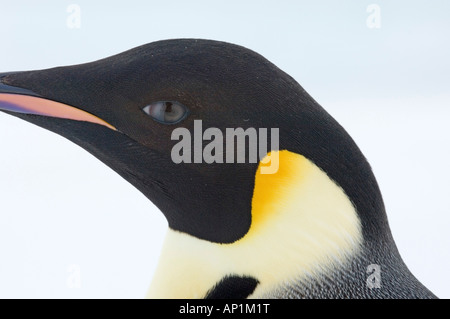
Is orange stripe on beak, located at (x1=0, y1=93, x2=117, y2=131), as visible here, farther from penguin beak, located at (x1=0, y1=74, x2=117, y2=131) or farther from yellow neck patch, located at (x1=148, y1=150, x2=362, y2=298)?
yellow neck patch, located at (x1=148, y1=150, x2=362, y2=298)

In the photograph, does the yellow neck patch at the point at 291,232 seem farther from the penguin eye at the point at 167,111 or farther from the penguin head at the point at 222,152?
the penguin eye at the point at 167,111

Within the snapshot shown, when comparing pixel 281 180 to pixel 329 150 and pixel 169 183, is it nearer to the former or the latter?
pixel 329 150

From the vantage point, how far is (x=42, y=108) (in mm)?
1652

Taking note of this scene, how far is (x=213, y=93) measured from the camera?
1.55 metres

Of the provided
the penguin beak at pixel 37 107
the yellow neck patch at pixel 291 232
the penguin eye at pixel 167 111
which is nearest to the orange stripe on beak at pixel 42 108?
the penguin beak at pixel 37 107

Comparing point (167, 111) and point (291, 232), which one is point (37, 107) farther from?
point (291, 232)

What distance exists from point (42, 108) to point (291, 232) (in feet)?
2.61

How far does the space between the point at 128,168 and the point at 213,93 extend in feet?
1.19

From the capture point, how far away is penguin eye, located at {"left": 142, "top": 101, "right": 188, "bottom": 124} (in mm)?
1575

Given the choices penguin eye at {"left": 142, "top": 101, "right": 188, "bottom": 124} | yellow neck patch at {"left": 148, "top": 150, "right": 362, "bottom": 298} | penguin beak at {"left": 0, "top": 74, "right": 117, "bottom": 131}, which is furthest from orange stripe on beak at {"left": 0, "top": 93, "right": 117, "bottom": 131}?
yellow neck patch at {"left": 148, "top": 150, "right": 362, "bottom": 298}

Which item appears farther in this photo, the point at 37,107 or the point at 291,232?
the point at 37,107

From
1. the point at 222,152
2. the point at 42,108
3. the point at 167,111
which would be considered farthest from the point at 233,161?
the point at 42,108
